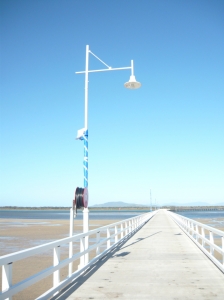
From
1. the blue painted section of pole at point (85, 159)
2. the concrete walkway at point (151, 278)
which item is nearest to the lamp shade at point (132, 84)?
the blue painted section of pole at point (85, 159)

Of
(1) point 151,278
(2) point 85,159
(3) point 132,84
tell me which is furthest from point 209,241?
(3) point 132,84

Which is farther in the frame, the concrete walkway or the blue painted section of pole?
the blue painted section of pole

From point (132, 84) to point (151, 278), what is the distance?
6.64m

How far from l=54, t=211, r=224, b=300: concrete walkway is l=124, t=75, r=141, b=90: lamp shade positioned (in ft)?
18.9

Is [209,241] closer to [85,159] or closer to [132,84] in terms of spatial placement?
[85,159]

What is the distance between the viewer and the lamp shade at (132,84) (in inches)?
460

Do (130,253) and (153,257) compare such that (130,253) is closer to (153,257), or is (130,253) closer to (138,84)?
Answer: (153,257)

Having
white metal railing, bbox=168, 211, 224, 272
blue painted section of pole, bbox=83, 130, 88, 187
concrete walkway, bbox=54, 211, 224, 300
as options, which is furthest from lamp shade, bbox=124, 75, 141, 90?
concrete walkway, bbox=54, 211, 224, 300

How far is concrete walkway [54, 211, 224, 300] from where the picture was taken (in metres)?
6.36

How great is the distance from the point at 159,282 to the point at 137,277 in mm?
693

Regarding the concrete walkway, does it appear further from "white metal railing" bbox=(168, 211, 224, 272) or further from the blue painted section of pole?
the blue painted section of pole

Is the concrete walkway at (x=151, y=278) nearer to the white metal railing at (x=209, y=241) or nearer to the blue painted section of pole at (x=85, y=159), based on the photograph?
the white metal railing at (x=209, y=241)

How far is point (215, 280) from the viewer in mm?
7523

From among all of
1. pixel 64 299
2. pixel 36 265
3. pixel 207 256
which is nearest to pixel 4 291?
pixel 64 299
